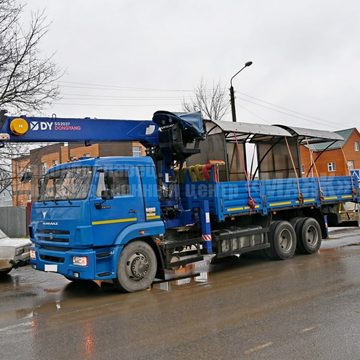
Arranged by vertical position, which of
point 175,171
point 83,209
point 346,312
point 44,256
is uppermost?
point 175,171

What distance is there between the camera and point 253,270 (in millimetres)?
10203

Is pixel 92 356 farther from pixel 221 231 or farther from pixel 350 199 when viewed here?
pixel 350 199

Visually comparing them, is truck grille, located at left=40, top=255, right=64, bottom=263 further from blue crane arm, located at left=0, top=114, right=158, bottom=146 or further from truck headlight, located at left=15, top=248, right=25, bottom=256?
blue crane arm, located at left=0, top=114, right=158, bottom=146

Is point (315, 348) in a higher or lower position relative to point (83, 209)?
lower

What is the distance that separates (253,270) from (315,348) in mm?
5519

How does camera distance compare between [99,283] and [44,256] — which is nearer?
[44,256]

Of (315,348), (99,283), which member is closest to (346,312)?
(315,348)

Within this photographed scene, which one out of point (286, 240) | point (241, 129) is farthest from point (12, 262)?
point (286, 240)

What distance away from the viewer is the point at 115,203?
26.5 ft

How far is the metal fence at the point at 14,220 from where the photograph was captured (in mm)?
19609

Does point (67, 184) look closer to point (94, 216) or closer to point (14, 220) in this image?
point (94, 216)

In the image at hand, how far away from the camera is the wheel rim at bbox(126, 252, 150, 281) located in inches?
321

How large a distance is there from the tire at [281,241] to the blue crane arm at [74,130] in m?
4.13

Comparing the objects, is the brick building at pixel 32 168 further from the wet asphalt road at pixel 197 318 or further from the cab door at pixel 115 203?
the wet asphalt road at pixel 197 318
